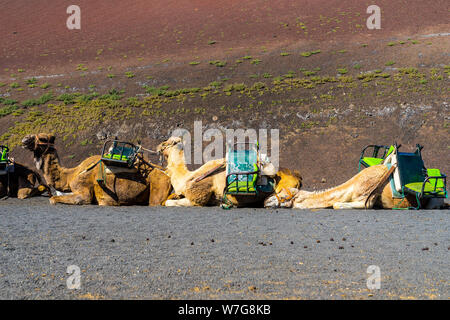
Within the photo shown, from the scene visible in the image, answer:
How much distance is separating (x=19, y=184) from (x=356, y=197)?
33.3ft

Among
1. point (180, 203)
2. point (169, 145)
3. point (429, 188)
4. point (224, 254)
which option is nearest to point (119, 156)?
point (169, 145)

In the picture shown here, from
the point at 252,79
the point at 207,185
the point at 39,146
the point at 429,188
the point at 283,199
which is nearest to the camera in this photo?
the point at 429,188

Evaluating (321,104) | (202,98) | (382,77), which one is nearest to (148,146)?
(202,98)

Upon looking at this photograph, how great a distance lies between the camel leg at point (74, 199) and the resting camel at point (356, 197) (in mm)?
4648

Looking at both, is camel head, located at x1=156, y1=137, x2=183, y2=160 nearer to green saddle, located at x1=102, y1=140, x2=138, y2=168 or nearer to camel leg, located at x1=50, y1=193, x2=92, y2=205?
green saddle, located at x1=102, y1=140, x2=138, y2=168

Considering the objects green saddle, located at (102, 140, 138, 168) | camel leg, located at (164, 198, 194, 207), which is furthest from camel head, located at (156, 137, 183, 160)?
camel leg, located at (164, 198, 194, 207)

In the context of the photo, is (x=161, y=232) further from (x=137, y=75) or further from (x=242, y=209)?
(x=137, y=75)

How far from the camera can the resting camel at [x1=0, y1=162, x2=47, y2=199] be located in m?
13.1

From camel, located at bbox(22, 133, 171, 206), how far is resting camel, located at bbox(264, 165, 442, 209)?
3134 mm

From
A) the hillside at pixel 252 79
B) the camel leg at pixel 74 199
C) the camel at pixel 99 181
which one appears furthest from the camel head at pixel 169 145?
the hillside at pixel 252 79

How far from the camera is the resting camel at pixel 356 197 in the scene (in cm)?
1014

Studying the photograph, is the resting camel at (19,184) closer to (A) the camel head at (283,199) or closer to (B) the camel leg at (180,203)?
(B) the camel leg at (180,203)

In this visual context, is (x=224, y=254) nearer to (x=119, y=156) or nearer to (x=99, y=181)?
(x=119, y=156)

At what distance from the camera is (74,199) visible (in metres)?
11.0
